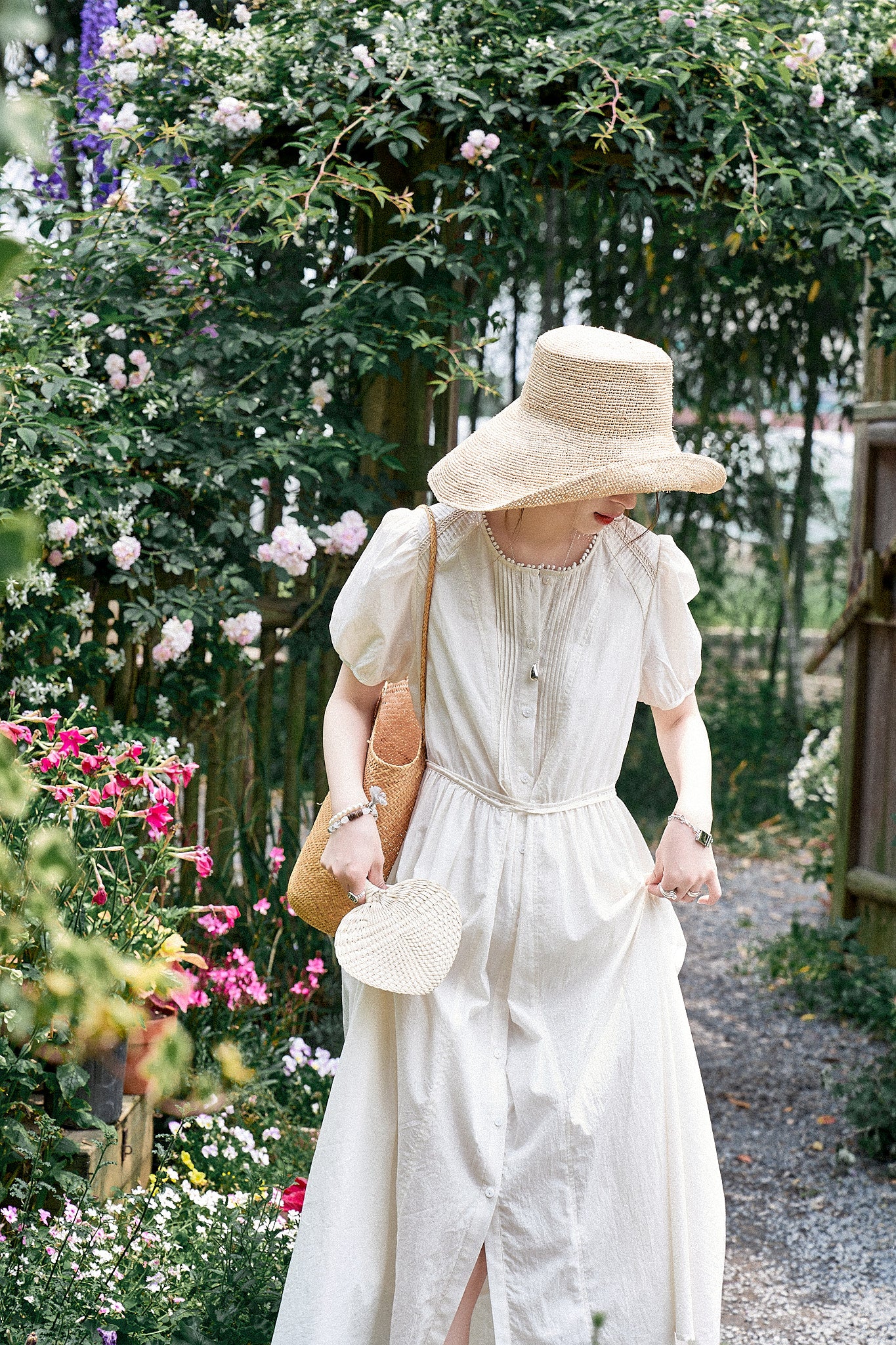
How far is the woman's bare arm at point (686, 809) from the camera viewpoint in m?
1.72

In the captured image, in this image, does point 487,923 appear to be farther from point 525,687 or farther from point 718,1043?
point 718,1043

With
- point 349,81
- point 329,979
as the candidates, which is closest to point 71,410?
point 349,81

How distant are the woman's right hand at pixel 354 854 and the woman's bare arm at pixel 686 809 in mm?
372

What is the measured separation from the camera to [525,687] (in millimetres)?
1745

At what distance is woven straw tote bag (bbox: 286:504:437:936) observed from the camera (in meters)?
1.80

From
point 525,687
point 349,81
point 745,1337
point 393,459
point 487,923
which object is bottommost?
point 745,1337

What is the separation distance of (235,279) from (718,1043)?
273 cm

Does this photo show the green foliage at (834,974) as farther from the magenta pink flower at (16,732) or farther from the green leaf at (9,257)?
the green leaf at (9,257)

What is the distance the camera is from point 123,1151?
2418mm

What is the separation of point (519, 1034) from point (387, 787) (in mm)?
370

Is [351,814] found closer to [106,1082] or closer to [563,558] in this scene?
[563,558]

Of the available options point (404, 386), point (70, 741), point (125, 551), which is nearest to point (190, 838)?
point (125, 551)

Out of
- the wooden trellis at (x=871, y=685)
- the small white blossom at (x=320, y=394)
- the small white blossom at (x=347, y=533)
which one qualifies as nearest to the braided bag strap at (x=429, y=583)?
the small white blossom at (x=347, y=533)

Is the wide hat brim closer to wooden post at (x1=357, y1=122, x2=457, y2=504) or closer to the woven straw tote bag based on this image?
the woven straw tote bag
